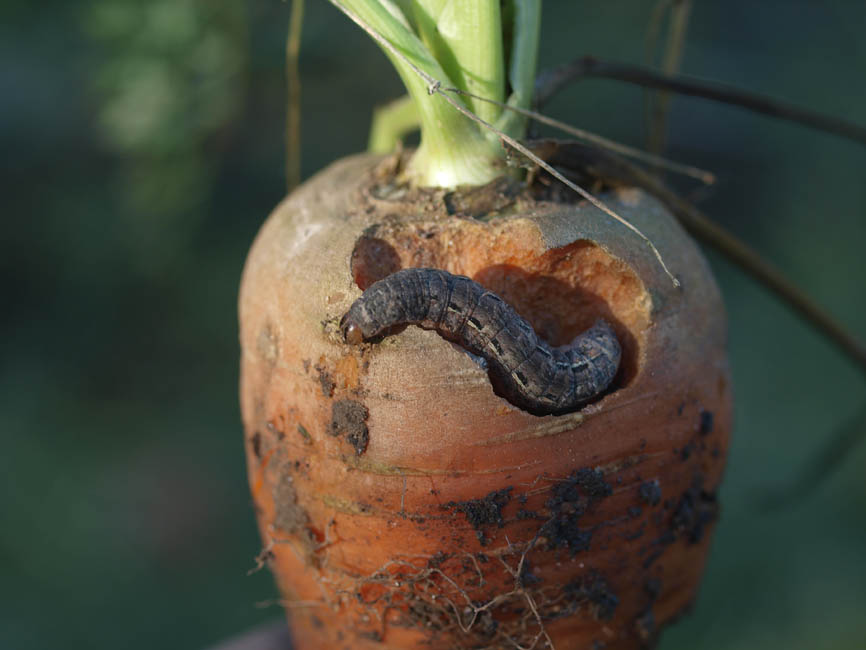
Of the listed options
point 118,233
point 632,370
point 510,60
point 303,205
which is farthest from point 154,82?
point 632,370

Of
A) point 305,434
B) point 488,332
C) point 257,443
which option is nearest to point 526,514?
point 488,332

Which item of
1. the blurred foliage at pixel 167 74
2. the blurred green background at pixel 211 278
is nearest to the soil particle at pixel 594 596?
the blurred green background at pixel 211 278

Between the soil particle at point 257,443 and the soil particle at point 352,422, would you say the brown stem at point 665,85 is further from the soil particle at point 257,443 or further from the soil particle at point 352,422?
the soil particle at point 257,443

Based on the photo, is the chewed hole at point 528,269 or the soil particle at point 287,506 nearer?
the chewed hole at point 528,269

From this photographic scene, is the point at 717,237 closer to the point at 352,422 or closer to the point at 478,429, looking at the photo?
the point at 478,429

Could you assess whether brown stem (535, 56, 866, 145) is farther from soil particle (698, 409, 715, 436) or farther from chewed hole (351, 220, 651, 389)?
soil particle (698, 409, 715, 436)
